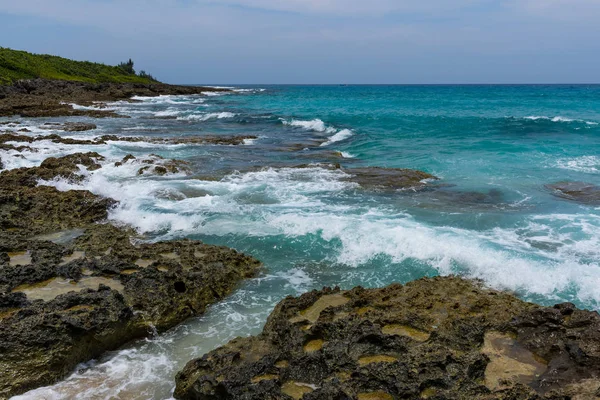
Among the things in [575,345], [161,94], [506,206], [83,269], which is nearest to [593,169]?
[506,206]

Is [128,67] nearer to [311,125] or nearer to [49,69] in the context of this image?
[49,69]

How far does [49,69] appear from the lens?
2739 inches

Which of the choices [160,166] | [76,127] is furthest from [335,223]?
[76,127]

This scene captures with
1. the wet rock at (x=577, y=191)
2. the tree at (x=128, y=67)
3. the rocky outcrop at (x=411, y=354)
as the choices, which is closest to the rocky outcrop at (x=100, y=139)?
the wet rock at (x=577, y=191)

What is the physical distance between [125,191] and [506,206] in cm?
1123

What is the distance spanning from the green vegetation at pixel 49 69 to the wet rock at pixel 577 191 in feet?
182

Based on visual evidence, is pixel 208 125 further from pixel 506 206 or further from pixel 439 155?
pixel 506 206

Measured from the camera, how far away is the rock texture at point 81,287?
5.67 metres

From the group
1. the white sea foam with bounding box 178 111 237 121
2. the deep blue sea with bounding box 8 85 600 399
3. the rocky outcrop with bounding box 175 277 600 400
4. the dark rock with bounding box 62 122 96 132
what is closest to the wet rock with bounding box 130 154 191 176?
the deep blue sea with bounding box 8 85 600 399

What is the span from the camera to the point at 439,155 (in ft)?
74.1

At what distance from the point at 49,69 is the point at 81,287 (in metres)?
74.8

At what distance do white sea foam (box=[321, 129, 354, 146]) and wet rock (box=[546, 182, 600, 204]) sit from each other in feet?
42.8

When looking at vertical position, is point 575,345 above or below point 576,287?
above

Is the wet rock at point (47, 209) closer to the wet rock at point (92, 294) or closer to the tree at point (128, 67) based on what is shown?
the wet rock at point (92, 294)
